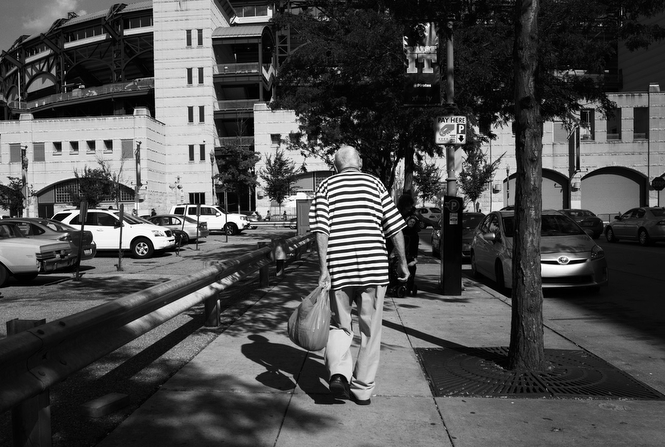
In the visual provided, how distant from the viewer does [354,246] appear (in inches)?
187

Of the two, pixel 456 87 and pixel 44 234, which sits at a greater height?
pixel 456 87

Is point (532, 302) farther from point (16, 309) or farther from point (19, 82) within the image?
point (19, 82)

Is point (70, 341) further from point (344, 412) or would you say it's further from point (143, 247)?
point (143, 247)

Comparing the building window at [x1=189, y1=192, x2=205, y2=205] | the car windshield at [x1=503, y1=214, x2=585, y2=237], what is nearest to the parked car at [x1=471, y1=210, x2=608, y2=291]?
the car windshield at [x1=503, y1=214, x2=585, y2=237]

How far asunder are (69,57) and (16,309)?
2995 inches

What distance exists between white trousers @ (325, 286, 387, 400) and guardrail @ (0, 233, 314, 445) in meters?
1.62

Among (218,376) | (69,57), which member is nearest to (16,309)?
(218,376)

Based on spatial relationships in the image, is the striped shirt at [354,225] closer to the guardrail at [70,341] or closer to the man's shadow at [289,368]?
the man's shadow at [289,368]

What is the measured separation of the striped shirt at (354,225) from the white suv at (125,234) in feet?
57.0

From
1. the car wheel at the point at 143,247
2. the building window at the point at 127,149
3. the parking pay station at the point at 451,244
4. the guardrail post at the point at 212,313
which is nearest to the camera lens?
the guardrail post at the point at 212,313

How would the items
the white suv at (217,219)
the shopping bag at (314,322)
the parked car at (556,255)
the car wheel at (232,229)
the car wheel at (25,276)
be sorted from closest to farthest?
the shopping bag at (314,322), the parked car at (556,255), the car wheel at (25,276), the white suv at (217,219), the car wheel at (232,229)

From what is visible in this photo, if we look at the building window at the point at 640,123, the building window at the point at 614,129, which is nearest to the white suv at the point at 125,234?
the building window at the point at 614,129

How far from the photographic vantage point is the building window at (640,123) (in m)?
56.0

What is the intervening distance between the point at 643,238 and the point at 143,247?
18.8 meters
